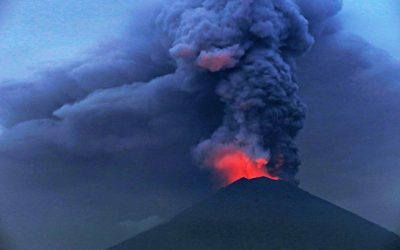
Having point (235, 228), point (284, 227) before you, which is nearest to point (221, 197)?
point (235, 228)

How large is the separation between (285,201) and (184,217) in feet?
8.47

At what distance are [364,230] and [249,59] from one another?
16.9 feet

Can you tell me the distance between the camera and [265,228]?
11.9 metres

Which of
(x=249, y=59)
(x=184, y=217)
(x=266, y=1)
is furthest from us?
(x=249, y=59)

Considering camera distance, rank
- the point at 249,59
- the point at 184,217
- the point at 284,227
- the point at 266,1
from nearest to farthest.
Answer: the point at 184,217 < the point at 284,227 < the point at 266,1 < the point at 249,59

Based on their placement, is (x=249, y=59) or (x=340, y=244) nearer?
(x=340, y=244)

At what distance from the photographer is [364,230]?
40.0ft

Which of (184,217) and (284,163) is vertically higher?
(284,163)

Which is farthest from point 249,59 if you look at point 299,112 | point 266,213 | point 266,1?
point 266,213

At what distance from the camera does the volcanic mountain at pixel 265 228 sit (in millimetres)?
11836

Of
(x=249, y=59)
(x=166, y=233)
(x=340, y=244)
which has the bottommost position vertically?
(x=340, y=244)

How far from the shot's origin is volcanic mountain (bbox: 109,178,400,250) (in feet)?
38.8

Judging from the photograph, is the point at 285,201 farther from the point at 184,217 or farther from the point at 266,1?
the point at 266,1

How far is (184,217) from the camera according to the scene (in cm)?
1160
